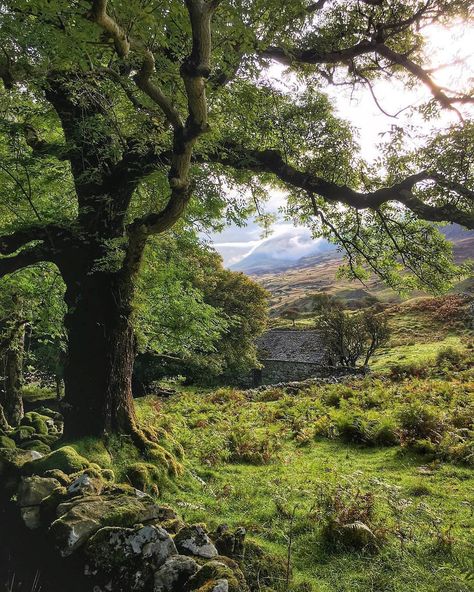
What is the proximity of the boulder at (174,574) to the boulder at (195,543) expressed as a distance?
288mm

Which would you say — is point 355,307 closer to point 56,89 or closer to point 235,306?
point 235,306

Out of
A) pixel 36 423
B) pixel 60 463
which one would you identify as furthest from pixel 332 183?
pixel 36 423

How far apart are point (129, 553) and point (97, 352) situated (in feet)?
15.4

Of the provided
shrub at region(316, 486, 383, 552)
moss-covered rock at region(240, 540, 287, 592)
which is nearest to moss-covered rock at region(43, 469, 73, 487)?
moss-covered rock at region(240, 540, 287, 592)

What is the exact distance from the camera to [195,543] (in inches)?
195

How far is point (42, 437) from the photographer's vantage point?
380 inches

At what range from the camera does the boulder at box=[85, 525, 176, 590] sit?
15.0ft

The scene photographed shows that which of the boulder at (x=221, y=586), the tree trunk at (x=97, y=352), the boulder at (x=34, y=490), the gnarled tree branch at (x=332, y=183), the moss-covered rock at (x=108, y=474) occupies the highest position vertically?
the gnarled tree branch at (x=332, y=183)

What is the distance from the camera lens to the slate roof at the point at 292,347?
38094 millimetres

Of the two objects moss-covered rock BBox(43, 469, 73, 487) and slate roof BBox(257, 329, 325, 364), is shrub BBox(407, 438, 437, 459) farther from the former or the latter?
slate roof BBox(257, 329, 325, 364)

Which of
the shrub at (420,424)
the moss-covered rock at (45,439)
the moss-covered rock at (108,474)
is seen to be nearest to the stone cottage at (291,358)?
the shrub at (420,424)

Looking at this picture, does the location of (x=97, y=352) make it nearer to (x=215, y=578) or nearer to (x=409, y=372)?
(x=215, y=578)

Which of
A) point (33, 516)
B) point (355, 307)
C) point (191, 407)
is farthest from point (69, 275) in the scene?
point (355, 307)

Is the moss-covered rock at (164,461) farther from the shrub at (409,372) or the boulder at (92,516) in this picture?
the shrub at (409,372)
